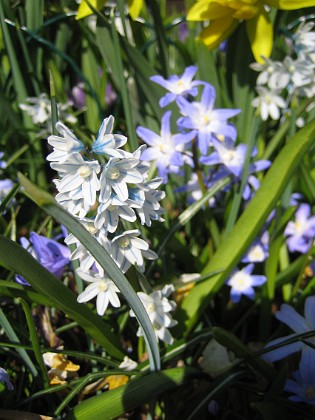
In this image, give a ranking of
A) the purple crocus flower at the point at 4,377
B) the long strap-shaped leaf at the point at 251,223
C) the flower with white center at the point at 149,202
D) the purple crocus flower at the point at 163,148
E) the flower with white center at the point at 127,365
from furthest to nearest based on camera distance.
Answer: the purple crocus flower at the point at 163,148 < the long strap-shaped leaf at the point at 251,223 < the flower with white center at the point at 127,365 < the purple crocus flower at the point at 4,377 < the flower with white center at the point at 149,202

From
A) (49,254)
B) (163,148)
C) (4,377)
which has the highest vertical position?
(163,148)

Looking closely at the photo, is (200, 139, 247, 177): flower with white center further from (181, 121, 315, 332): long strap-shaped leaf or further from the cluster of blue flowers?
(181, 121, 315, 332): long strap-shaped leaf

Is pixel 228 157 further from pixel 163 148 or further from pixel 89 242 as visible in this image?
pixel 89 242

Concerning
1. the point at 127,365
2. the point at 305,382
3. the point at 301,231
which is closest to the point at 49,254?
the point at 127,365

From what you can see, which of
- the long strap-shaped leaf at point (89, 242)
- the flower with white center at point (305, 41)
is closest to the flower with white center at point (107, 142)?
the long strap-shaped leaf at point (89, 242)

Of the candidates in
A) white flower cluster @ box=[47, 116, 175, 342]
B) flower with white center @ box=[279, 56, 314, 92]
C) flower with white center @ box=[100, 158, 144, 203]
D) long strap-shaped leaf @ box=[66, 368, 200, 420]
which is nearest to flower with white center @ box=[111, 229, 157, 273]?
white flower cluster @ box=[47, 116, 175, 342]

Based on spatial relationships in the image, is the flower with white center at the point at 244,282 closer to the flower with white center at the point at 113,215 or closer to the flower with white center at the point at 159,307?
the flower with white center at the point at 159,307
